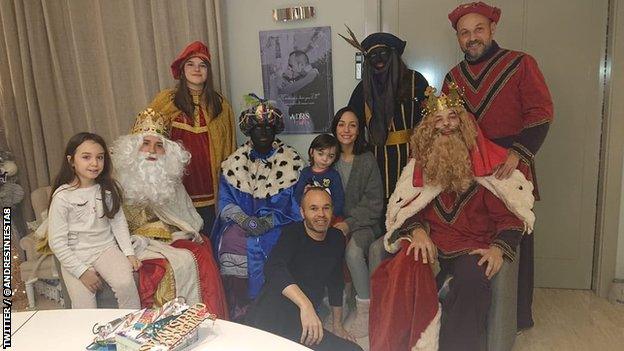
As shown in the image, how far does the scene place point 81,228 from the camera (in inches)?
97.4

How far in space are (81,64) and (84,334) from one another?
2.81m

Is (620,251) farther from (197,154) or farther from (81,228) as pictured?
(81,228)

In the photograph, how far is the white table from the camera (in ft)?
4.88

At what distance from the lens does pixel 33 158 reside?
3918 mm

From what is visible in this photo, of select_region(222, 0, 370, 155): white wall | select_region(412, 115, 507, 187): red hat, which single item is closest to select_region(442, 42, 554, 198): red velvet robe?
select_region(412, 115, 507, 187): red hat

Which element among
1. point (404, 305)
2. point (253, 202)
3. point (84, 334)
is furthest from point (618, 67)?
point (84, 334)

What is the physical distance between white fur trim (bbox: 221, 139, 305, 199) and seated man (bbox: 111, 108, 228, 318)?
29 centimetres

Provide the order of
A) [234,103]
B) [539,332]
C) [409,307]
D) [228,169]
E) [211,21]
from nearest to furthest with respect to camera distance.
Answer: [409,307]
[539,332]
[228,169]
[211,21]
[234,103]

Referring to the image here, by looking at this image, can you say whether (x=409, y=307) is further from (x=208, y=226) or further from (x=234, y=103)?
(x=234, y=103)

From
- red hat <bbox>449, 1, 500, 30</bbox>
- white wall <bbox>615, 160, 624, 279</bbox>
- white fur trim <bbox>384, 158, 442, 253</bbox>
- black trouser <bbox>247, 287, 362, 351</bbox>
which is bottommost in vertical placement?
white wall <bbox>615, 160, 624, 279</bbox>

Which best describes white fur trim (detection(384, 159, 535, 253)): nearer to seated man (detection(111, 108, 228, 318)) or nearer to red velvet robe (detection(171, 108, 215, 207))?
seated man (detection(111, 108, 228, 318))

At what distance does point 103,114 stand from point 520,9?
3173 mm

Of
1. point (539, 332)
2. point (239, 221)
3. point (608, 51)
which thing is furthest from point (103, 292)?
point (608, 51)

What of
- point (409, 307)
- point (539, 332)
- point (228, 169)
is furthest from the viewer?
point (228, 169)
